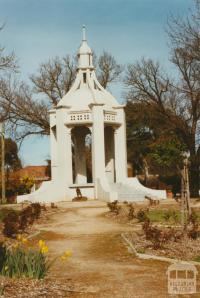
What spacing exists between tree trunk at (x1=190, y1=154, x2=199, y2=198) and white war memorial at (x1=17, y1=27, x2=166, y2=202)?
14.1 ft

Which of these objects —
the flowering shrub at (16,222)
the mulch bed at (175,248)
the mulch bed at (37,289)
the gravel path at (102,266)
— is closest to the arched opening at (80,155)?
the flowering shrub at (16,222)

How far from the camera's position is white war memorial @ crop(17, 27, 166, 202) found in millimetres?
34062

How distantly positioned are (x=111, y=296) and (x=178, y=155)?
32.3 m

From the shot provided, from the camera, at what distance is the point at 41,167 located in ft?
240

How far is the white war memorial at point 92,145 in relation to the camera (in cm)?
3406

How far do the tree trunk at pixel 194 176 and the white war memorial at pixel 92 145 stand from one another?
431 centimetres

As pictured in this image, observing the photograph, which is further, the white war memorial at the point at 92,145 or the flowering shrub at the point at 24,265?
the white war memorial at the point at 92,145

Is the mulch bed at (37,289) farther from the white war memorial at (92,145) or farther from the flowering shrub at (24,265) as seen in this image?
the white war memorial at (92,145)

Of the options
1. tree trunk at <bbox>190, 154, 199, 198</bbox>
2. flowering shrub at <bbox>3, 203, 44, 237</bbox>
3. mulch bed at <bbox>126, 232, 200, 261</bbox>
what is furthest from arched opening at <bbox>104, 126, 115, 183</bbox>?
mulch bed at <bbox>126, 232, 200, 261</bbox>

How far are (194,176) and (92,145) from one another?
7.72 metres

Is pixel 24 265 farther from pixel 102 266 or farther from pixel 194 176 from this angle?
pixel 194 176

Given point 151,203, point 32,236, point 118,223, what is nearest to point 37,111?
point 151,203

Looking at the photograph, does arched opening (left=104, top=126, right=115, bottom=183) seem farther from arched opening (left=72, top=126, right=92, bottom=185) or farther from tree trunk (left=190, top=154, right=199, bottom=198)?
tree trunk (left=190, top=154, right=199, bottom=198)

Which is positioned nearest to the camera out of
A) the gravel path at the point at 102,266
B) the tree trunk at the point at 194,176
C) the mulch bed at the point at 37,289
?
the mulch bed at the point at 37,289
